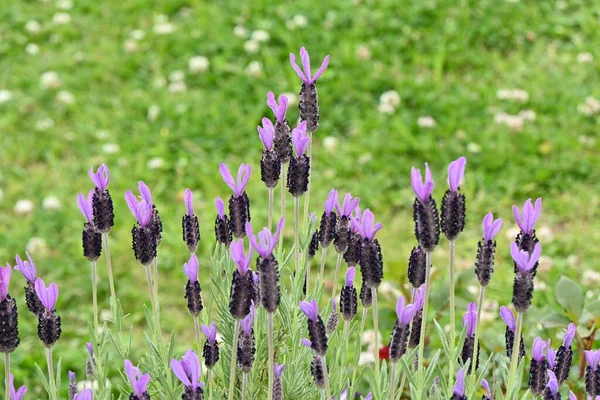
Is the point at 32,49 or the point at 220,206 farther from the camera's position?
the point at 32,49

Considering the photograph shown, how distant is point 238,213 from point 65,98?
3.38 metres

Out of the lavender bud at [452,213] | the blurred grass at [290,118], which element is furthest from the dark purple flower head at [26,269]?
the blurred grass at [290,118]

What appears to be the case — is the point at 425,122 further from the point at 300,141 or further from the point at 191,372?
the point at 191,372

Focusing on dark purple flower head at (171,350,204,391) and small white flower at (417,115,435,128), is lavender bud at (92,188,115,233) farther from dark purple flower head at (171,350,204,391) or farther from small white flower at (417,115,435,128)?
small white flower at (417,115,435,128)

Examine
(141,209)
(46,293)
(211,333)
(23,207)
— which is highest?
(141,209)

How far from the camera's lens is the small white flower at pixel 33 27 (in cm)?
524

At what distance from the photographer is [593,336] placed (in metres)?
2.11

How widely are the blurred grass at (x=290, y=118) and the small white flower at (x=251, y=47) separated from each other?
4 centimetres

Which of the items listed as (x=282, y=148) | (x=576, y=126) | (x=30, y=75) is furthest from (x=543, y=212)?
(x=30, y=75)

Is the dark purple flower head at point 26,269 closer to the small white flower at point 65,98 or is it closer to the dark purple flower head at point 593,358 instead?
the dark purple flower head at point 593,358

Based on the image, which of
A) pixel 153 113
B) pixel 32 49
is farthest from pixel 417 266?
pixel 32 49

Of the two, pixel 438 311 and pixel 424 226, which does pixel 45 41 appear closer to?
pixel 438 311

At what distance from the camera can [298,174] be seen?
1.48m

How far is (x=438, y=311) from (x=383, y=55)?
8.95 feet
